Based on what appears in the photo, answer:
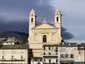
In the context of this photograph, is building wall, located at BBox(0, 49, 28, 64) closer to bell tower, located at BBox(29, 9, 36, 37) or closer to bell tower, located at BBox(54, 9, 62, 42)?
bell tower, located at BBox(29, 9, 36, 37)

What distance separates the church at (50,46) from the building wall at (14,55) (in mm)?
1818

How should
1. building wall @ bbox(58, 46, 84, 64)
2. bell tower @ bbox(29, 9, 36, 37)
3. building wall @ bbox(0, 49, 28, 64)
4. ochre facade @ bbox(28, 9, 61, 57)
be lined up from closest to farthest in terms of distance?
building wall @ bbox(58, 46, 84, 64), building wall @ bbox(0, 49, 28, 64), ochre facade @ bbox(28, 9, 61, 57), bell tower @ bbox(29, 9, 36, 37)

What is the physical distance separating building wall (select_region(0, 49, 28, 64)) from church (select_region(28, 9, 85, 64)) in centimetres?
182

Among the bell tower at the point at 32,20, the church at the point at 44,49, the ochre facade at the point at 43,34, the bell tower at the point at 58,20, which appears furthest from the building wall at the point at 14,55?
the bell tower at the point at 58,20

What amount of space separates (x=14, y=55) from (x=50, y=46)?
7.49 m

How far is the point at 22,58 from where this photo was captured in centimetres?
8356

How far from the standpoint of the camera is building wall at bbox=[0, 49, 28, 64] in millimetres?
83375

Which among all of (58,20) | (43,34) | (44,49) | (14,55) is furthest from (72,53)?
(14,55)

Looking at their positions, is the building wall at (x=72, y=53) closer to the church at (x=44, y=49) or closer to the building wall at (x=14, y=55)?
the church at (x=44, y=49)

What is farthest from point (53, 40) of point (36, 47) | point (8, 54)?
point (8, 54)

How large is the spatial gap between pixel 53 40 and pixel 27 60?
7.97m

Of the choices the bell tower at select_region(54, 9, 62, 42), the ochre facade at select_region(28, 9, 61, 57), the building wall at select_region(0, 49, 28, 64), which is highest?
the bell tower at select_region(54, 9, 62, 42)

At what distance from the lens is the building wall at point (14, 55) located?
83375mm

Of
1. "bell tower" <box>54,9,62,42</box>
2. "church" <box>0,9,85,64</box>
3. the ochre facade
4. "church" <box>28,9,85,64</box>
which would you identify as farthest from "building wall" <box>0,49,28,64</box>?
"bell tower" <box>54,9,62,42</box>
